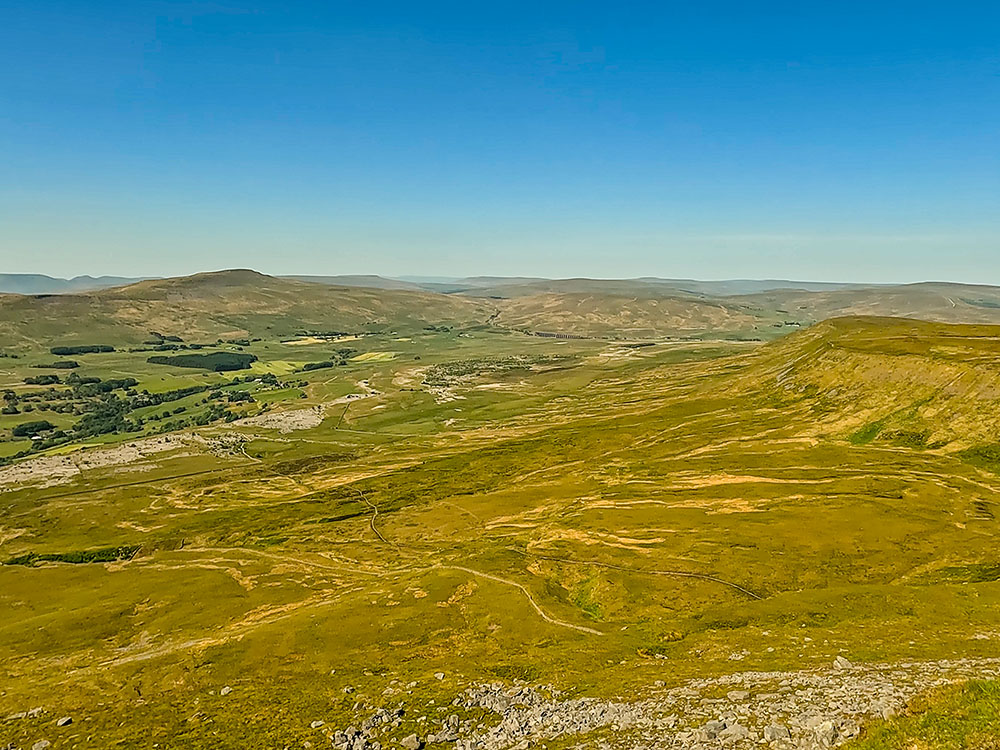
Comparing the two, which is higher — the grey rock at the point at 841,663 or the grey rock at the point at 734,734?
the grey rock at the point at 734,734

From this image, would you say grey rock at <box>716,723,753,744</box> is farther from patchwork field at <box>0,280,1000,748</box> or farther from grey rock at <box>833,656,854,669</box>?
grey rock at <box>833,656,854,669</box>

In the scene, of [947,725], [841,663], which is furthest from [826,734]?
[841,663]

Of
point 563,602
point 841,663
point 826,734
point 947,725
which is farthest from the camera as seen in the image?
point 563,602

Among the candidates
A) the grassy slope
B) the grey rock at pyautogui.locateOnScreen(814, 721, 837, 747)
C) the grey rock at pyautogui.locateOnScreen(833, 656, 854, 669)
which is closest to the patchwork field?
the grey rock at pyautogui.locateOnScreen(814, 721, 837, 747)

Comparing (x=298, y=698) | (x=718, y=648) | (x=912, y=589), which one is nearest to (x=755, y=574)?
(x=912, y=589)

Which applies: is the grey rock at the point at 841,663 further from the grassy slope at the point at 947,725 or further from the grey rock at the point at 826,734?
the grey rock at the point at 826,734

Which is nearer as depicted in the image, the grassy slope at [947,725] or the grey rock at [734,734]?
the grassy slope at [947,725]

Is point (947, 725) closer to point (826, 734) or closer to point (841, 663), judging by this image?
point (826, 734)

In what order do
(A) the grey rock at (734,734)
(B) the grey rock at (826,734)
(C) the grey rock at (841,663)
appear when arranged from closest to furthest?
(B) the grey rock at (826,734), (A) the grey rock at (734,734), (C) the grey rock at (841,663)

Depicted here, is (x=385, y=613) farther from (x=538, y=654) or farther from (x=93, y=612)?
(x=93, y=612)

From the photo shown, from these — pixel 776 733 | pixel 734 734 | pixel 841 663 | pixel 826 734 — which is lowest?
pixel 841 663

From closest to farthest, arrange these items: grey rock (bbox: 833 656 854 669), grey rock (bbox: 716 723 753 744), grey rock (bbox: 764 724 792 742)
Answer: grey rock (bbox: 764 724 792 742), grey rock (bbox: 716 723 753 744), grey rock (bbox: 833 656 854 669)

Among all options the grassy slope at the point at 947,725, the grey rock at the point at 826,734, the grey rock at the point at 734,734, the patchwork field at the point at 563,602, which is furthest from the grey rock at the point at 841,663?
the grey rock at the point at 734,734
